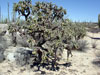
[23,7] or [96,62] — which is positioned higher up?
[23,7]

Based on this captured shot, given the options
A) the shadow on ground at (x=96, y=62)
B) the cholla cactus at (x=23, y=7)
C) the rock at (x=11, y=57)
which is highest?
the cholla cactus at (x=23, y=7)

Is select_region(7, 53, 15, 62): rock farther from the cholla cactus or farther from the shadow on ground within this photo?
the shadow on ground

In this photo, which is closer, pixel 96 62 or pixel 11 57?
pixel 11 57

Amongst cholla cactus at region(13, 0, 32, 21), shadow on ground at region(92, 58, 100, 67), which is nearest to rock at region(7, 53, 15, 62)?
cholla cactus at region(13, 0, 32, 21)

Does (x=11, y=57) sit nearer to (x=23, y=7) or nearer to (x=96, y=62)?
(x=23, y=7)

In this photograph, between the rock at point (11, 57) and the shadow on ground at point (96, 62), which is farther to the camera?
→ the shadow on ground at point (96, 62)

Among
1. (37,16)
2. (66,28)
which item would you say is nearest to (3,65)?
(37,16)

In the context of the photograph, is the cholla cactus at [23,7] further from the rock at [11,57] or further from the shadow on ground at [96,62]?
the shadow on ground at [96,62]

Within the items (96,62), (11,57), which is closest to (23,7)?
(11,57)

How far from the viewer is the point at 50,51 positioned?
20.4 feet

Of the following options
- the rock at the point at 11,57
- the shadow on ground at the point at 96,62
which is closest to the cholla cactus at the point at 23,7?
the rock at the point at 11,57

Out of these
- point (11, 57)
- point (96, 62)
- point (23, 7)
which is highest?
point (23, 7)

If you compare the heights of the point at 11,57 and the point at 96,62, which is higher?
the point at 11,57

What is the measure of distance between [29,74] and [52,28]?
97.5 inches
